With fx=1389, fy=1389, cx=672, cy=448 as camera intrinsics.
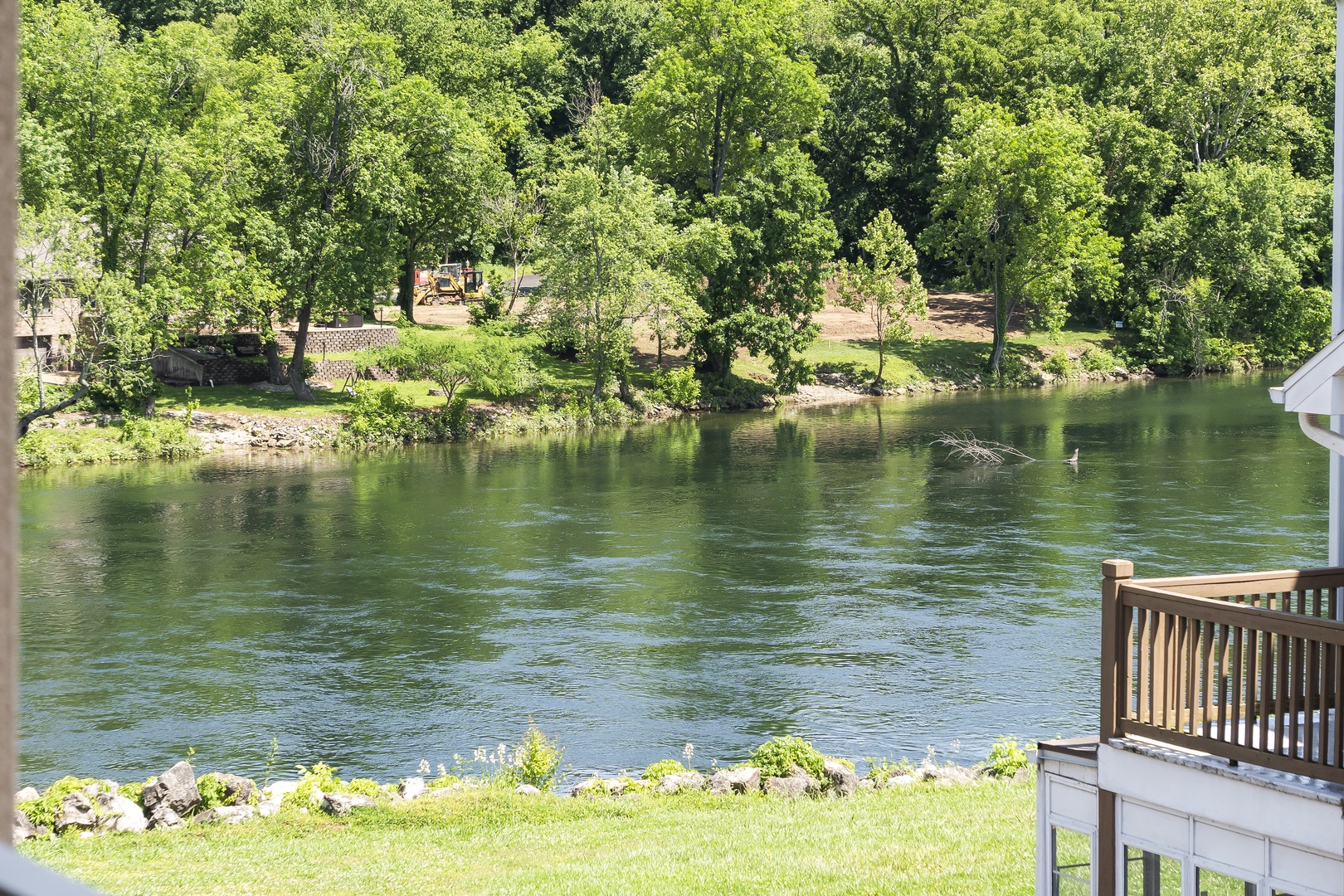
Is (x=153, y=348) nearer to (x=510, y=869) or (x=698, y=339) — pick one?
(x=698, y=339)

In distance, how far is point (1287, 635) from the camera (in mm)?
7992

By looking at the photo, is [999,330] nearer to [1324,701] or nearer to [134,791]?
[134,791]

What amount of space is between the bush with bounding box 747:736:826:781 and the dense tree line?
32861 millimetres

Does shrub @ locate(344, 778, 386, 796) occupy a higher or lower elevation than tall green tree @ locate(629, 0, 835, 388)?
lower

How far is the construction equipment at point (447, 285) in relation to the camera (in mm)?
72562

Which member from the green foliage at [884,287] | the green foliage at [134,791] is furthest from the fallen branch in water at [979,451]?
the green foliage at [134,791]

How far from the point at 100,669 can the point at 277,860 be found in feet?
34.3

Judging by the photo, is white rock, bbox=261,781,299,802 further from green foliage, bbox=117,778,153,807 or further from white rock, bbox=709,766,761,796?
white rock, bbox=709,766,761,796

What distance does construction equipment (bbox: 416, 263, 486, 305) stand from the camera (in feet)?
238

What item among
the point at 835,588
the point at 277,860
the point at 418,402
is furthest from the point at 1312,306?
the point at 277,860

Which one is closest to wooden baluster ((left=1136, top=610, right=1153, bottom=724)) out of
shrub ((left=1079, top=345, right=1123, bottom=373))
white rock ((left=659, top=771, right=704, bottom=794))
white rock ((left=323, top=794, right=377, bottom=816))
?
white rock ((left=659, top=771, right=704, bottom=794))

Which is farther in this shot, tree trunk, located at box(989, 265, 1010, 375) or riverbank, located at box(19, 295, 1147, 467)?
tree trunk, located at box(989, 265, 1010, 375)

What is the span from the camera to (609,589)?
91.7 ft

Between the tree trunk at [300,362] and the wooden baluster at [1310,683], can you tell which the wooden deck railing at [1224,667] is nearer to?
the wooden baluster at [1310,683]
